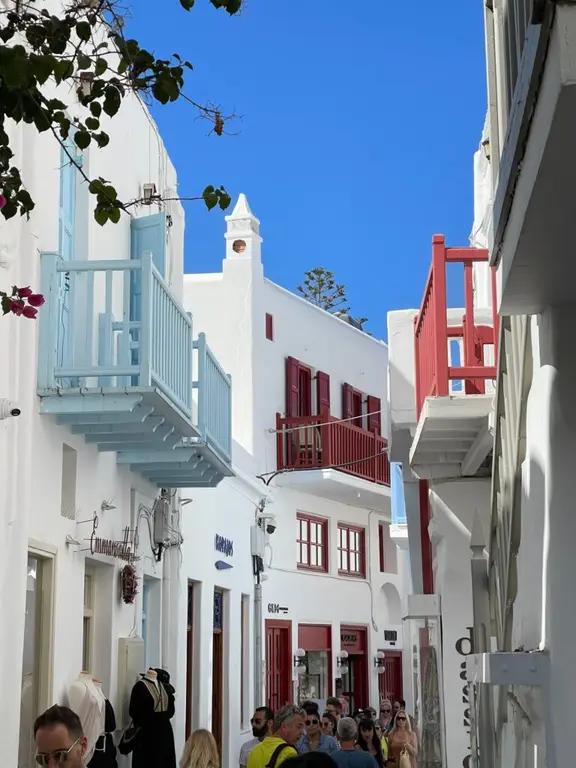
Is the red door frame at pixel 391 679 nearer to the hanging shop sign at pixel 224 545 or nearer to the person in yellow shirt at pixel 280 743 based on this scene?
the hanging shop sign at pixel 224 545

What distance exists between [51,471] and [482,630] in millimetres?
4892

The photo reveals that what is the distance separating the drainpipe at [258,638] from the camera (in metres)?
20.0

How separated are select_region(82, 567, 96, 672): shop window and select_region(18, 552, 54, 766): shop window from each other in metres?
1.55

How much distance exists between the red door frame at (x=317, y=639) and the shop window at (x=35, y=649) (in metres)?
14.0

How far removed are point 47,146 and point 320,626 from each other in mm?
16152

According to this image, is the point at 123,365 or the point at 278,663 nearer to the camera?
the point at 123,365

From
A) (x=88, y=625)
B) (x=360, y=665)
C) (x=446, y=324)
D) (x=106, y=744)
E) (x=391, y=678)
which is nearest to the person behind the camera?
(x=446, y=324)

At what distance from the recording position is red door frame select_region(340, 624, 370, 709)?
84.2 ft

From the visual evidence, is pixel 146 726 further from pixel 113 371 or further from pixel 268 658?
pixel 268 658

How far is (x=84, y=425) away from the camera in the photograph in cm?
1046

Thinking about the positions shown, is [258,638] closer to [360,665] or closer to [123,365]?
[360,665]

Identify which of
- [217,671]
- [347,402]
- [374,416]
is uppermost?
[347,402]

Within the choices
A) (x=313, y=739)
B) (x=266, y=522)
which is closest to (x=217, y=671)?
(x=266, y=522)

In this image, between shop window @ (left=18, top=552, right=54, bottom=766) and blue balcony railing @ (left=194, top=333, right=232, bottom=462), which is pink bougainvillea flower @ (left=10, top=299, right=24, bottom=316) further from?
blue balcony railing @ (left=194, top=333, right=232, bottom=462)
